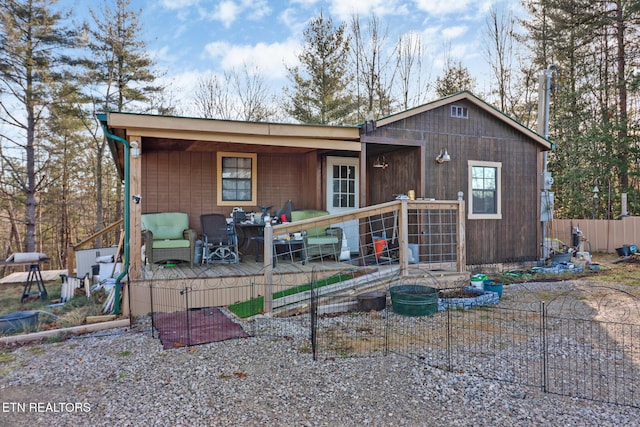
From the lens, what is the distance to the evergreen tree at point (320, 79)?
1605cm

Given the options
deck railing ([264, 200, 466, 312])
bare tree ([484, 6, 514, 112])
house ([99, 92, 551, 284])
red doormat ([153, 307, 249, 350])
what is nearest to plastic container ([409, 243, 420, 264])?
deck railing ([264, 200, 466, 312])

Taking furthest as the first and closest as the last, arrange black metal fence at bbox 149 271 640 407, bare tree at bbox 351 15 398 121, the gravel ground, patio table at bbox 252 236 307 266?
1. bare tree at bbox 351 15 398 121
2. patio table at bbox 252 236 307 266
3. black metal fence at bbox 149 271 640 407
4. the gravel ground

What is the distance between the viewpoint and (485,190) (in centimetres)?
803

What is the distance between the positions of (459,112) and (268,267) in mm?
4991

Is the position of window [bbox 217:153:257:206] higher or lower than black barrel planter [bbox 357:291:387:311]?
higher

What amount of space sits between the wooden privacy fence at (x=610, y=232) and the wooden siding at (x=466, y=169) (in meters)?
5.75

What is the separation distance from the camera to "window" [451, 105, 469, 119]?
769 cm

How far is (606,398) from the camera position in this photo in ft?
9.24

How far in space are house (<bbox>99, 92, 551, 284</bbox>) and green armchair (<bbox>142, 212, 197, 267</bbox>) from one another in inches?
16.4

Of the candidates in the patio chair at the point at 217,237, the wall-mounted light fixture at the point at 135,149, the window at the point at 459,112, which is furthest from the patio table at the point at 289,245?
the window at the point at 459,112

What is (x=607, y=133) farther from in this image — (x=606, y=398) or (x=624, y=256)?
(x=606, y=398)

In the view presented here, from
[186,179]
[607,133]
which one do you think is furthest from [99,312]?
[607,133]

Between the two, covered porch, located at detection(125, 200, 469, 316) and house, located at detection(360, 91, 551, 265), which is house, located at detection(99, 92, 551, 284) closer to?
house, located at detection(360, 91, 551, 265)

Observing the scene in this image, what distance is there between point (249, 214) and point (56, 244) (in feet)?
45.6
